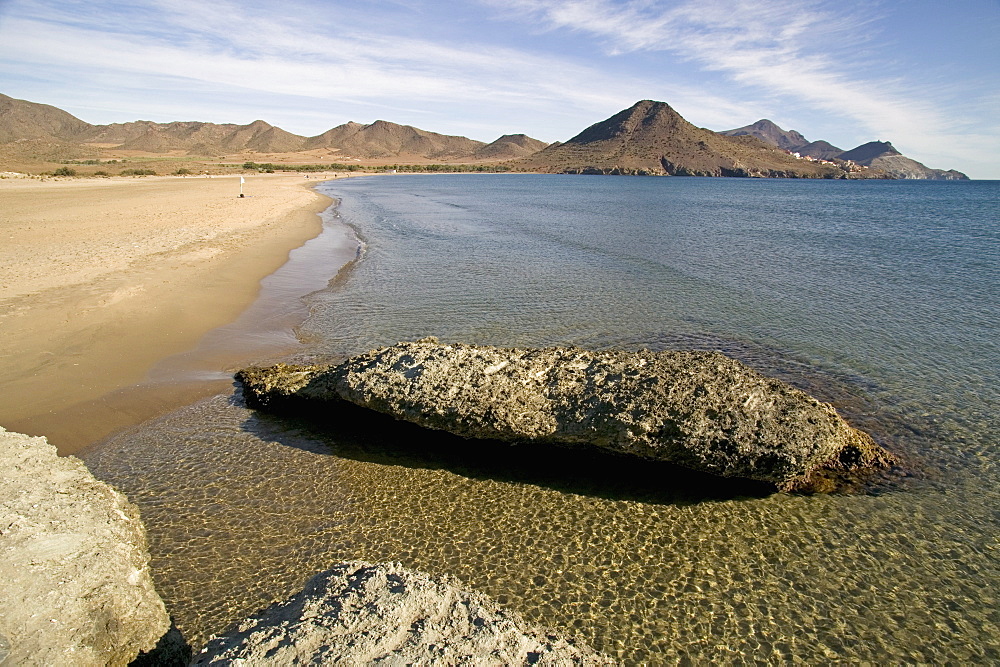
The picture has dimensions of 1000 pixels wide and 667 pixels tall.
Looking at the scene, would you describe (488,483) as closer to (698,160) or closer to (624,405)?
(624,405)

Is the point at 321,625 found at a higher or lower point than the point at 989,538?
higher

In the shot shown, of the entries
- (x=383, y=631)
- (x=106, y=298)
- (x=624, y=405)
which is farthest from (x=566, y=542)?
(x=106, y=298)

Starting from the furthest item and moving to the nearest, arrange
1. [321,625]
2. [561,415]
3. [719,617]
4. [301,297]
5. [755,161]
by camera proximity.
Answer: [755,161]
[301,297]
[561,415]
[719,617]
[321,625]

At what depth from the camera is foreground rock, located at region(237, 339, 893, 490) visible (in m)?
6.43

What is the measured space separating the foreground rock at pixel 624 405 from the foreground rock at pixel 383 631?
2981 mm

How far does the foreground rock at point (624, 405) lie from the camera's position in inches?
253

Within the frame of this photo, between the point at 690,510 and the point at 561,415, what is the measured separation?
1.88 meters

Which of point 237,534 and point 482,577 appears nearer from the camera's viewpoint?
point 482,577

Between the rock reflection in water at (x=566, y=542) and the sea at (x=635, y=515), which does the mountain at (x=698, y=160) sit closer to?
the sea at (x=635, y=515)

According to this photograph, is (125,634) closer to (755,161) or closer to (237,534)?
(237,534)

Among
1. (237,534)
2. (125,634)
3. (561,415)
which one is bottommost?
(237,534)

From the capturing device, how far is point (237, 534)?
5.88 meters

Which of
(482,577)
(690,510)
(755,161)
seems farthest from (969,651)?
(755,161)

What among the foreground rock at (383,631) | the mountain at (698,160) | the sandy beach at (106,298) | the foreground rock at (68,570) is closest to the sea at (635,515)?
the foreground rock at (68,570)
